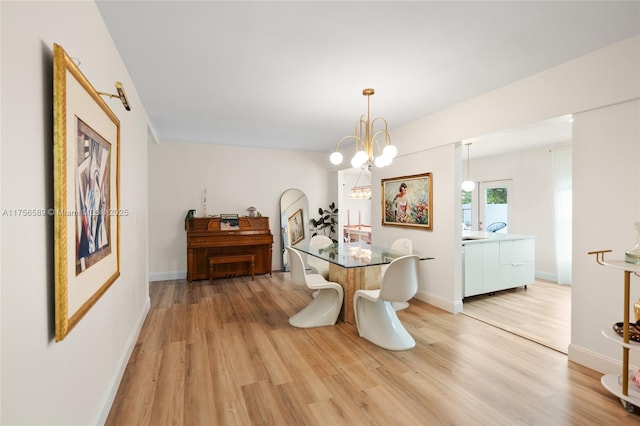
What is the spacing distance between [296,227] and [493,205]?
4.13m

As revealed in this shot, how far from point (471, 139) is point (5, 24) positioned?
3666mm

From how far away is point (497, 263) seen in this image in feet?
14.3

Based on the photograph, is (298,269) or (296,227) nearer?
(298,269)

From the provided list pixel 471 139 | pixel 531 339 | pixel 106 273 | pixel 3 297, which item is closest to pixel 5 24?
pixel 3 297

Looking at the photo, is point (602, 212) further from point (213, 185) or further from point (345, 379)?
point (213, 185)

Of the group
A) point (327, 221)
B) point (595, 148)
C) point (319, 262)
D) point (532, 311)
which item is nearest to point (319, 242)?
point (319, 262)

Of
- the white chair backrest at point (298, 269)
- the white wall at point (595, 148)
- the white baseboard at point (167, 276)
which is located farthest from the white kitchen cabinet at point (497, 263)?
the white baseboard at point (167, 276)

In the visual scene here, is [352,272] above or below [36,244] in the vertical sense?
below

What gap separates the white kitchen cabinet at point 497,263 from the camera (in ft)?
13.5

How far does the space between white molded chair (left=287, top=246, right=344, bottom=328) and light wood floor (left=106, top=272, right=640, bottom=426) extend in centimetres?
13

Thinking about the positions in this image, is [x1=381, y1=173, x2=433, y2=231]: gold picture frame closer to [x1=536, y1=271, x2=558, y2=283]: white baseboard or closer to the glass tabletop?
the glass tabletop

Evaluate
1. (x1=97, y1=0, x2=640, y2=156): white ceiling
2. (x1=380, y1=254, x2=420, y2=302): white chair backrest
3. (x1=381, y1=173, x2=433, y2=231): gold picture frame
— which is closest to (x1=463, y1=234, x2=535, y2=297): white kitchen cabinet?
(x1=381, y1=173, x2=433, y2=231): gold picture frame

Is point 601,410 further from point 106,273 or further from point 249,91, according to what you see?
point 249,91

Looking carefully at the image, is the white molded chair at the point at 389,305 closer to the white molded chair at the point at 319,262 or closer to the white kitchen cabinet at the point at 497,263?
the white molded chair at the point at 319,262
